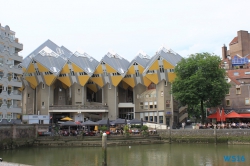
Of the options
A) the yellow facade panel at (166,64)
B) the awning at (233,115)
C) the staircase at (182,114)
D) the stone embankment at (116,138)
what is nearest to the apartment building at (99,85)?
the yellow facade panel at (166,64)

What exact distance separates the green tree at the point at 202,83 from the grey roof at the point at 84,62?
22.0 m

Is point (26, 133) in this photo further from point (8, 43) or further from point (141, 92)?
point (141, 92)

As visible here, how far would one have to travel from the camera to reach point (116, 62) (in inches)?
3000

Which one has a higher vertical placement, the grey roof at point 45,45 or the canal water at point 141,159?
the grey roof at point 45,45

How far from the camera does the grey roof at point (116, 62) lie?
7469 cm

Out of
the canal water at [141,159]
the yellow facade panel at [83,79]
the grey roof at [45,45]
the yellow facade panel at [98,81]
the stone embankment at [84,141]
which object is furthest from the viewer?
the grey roof at [45,45]

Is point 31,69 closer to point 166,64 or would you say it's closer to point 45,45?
point 45,45

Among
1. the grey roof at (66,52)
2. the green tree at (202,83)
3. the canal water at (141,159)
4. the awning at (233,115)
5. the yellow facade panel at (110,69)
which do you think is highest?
the grey roof at (66,52)

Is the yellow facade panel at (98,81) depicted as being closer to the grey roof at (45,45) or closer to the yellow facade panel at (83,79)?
the yellow facade panel at (83,79)

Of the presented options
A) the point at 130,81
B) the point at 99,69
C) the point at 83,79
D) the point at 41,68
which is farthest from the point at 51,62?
the point at 130,81

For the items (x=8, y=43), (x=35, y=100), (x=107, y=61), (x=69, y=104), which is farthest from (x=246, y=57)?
(x=8, y=43)

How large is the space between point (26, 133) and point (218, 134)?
30893 mm

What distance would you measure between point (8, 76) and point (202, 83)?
34.1 meters

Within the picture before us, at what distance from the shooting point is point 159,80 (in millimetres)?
71812
